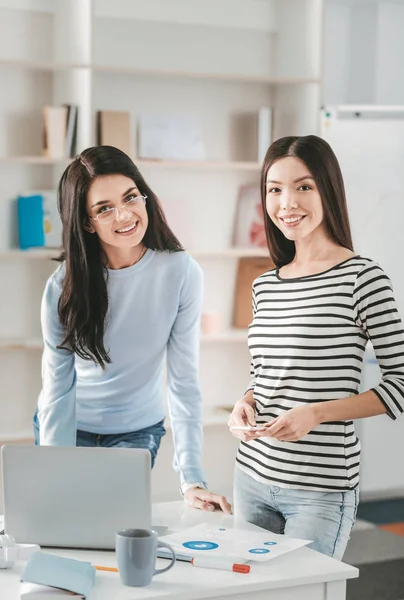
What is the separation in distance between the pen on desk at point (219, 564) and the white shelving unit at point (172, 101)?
2.90m

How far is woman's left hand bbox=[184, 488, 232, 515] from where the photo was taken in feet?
7.27

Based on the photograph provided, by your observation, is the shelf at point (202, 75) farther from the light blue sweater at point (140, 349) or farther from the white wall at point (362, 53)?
the light blue sweater at point (140, 349)

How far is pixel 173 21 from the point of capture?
5.05 metres

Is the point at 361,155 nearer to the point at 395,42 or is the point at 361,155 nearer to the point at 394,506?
the point at 395,42

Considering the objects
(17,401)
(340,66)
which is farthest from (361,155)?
(17,401)

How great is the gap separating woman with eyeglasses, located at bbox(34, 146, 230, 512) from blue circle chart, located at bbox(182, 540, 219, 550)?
46cm

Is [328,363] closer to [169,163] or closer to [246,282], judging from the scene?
[169,163]

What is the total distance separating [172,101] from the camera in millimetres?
5039

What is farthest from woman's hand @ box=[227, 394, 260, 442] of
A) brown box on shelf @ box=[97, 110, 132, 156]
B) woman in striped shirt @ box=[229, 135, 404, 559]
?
brown box on shelf @ box=[97, 110, 132, 156]

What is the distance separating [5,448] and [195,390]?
718 mm

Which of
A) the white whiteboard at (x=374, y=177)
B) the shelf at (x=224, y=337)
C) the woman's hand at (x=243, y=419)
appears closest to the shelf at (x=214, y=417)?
the shelf at (x=224, y=337)

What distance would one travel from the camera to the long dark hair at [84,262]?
2.44m

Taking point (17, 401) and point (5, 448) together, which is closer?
point (5, 448)

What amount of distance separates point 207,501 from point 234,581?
0.50m
